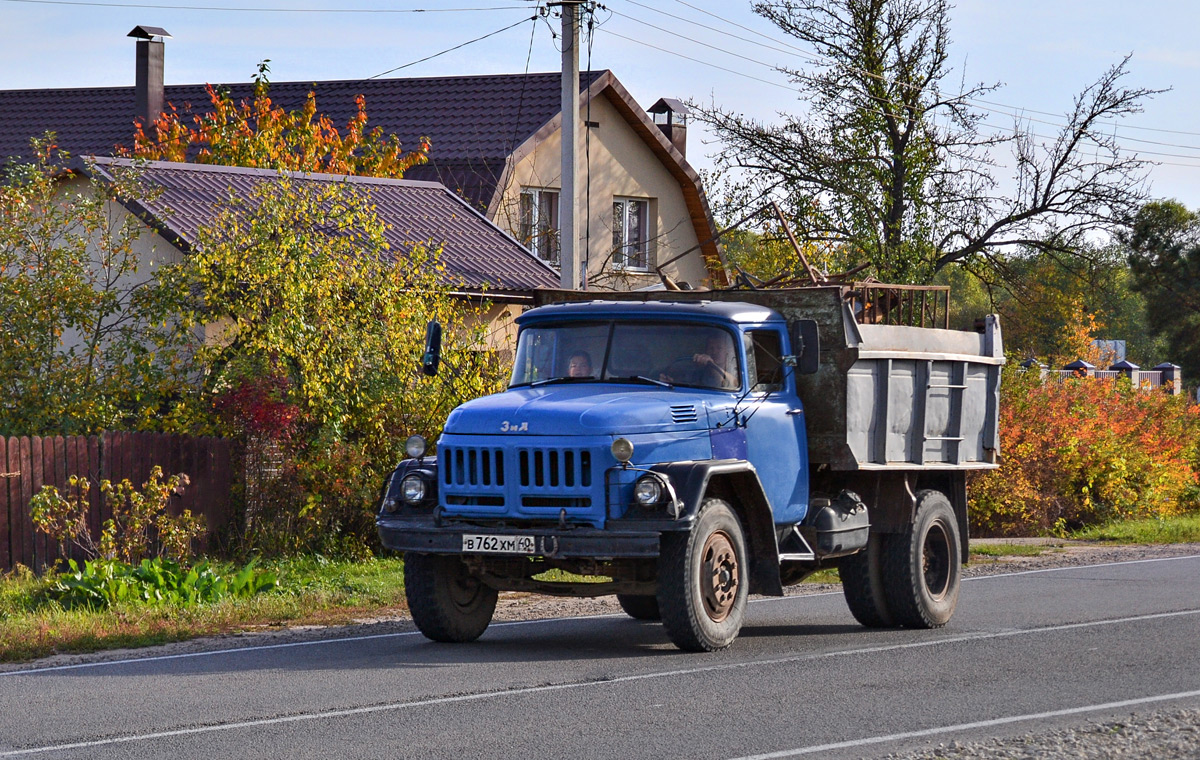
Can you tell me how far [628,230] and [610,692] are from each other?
93.6 ft

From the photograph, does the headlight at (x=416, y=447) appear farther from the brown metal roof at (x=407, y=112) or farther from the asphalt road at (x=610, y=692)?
the brown metal roof at (x=407, y=112)

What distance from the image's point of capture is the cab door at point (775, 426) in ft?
38.7

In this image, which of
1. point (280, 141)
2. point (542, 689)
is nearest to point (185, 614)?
point (542, 689)

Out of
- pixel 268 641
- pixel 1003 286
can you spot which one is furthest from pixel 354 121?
pixel 268 641

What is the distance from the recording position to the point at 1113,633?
12383mm

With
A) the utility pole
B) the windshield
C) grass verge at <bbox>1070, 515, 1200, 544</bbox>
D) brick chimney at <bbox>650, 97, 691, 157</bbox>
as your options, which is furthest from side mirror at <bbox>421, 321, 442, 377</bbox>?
brick chimney at <bbox>650, 97, 691, 157</bbox>

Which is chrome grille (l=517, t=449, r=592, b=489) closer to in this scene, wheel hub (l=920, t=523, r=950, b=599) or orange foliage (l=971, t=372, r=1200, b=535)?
wheel hub (l=920, t=523, r=950, b=599)

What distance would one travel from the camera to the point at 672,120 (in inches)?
1683

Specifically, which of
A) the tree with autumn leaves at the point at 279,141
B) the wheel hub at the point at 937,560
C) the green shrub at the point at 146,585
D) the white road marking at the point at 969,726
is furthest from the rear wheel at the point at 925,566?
the tree with autumn leaves at the point at 279,141

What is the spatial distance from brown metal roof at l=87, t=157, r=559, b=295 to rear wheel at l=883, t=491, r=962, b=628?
25.5 feet

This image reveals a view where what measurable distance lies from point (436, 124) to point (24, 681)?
26.5 m

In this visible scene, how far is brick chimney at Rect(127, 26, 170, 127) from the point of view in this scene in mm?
35656

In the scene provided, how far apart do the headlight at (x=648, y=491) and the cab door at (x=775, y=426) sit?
45.5 inches

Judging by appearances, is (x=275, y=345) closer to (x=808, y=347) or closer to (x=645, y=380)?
(x=645, y=380)
